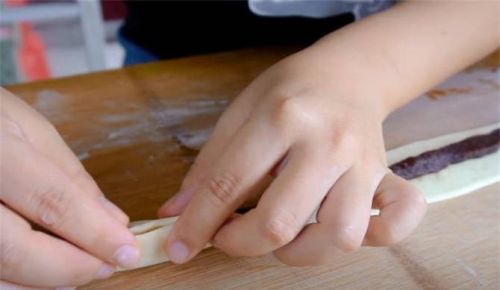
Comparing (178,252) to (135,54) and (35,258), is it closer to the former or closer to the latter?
(35,258)

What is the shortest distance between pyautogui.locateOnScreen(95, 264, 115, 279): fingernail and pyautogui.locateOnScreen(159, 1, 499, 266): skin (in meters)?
0.04

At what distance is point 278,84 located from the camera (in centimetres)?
42

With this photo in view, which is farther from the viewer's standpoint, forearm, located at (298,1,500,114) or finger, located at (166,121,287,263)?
forearm, located at (298,1,500,114)

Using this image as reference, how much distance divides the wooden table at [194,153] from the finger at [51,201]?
0.19ft

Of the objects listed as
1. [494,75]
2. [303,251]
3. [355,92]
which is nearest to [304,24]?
[494,75]

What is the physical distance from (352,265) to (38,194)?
0.71ft

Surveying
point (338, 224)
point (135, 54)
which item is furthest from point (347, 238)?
point (135, 54)

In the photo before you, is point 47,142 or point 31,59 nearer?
point 47,142

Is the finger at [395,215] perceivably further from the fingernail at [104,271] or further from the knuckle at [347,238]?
the fingernail at [104,271]

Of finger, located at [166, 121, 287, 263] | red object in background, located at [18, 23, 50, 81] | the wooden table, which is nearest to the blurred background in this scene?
red object in background, located at [18, 23, 50, 81]

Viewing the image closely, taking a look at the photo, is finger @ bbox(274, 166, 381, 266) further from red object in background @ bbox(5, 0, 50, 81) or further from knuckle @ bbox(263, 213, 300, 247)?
red object in background @ bbox(5, 0, 50, 81)

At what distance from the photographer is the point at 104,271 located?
36cm

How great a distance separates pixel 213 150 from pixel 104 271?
0.12 meters

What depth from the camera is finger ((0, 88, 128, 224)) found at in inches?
14.7
